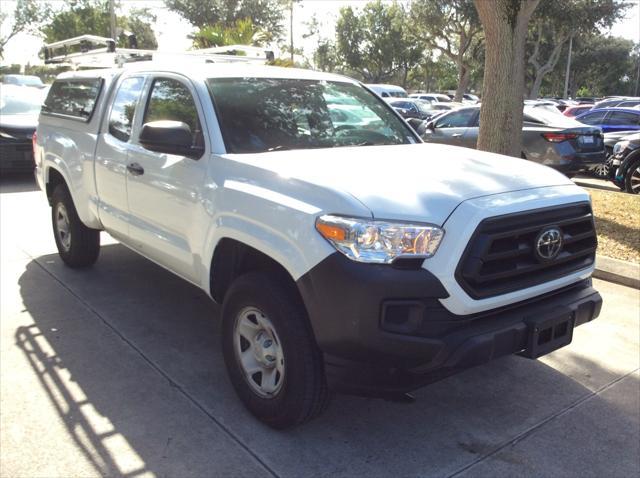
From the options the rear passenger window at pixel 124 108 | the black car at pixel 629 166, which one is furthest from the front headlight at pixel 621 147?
the rear passenger window at pixel 124 108

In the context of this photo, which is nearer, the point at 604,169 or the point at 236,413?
the point at 236,413

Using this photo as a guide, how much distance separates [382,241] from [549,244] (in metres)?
0.95

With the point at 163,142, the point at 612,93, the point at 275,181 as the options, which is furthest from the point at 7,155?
the point at 612,93

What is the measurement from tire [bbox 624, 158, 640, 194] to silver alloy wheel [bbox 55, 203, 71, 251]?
8358mm

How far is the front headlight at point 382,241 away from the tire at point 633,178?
8.36 meters

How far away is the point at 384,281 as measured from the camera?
8.35 ft

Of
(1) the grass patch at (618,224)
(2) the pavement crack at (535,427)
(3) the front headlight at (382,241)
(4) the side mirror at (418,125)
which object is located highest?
(4) the side mirror at (418,125)

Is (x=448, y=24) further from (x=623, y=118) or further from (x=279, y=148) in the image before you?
(x=279, y=148)

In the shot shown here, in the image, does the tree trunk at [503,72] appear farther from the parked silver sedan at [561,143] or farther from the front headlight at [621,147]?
the front headlight at [621,147]

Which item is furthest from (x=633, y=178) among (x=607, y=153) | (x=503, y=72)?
(x=503, y=72)

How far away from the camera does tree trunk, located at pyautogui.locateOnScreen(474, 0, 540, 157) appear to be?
292 inches

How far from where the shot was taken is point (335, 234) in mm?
2652

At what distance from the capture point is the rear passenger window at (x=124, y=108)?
453cm

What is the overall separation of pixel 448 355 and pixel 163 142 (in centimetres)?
200
